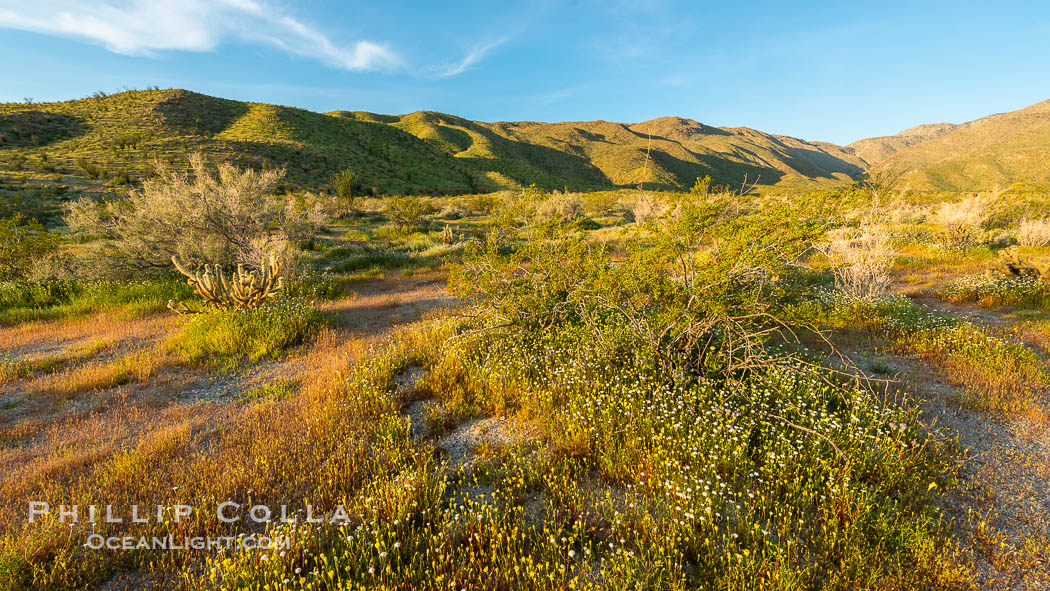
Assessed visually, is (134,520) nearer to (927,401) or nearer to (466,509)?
(466,509)

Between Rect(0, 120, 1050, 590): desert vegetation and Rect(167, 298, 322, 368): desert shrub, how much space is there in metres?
0.05

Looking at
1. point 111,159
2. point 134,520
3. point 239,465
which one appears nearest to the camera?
point 134,520

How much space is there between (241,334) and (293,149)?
47.6 m

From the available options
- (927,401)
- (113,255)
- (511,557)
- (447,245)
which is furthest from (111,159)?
(927,401)

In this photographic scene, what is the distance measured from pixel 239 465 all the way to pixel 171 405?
2385 mm

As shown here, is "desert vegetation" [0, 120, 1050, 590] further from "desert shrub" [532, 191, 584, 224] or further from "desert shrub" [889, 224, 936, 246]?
"desert shrub" [532, 191, 584, 224]

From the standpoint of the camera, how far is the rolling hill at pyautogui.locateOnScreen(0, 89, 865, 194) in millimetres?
31844

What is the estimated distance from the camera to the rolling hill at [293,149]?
104 ft

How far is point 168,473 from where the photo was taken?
3301mm

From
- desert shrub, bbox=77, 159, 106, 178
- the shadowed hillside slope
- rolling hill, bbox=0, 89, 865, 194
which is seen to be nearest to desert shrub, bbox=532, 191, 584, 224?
rolling hill, bbox=0, 89, 865, 194

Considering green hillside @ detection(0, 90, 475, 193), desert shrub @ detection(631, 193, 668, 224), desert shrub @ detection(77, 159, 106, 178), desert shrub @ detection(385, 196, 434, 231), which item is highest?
green hillside @ detection(0, 90, 475, 193)

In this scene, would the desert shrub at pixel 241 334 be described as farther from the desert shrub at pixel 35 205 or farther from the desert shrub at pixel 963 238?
the desert shrub at pixel 963 238

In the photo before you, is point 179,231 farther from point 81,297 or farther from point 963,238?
point 963,238

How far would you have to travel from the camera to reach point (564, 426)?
3.93 metres
